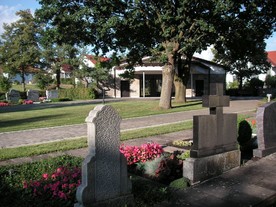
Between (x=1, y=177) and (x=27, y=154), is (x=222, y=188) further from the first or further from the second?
(x=27, y=154)

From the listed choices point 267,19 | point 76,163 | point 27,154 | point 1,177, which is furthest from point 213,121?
point 267,19

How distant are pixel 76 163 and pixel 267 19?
20.6 m

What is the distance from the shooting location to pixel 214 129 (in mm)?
6117

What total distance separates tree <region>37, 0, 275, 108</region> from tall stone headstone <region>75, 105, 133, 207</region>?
1509 centimetres

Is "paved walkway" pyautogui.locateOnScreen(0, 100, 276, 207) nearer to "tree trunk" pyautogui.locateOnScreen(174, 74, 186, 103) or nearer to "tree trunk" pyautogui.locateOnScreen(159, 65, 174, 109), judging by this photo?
"tree trunk" pyautogui.locateOnScreen(159, 65, 174, 109)

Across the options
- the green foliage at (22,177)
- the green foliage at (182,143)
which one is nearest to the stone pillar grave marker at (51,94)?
the green foliage at (182,143)

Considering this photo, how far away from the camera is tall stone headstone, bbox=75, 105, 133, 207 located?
4.19 meters

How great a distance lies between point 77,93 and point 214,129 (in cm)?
3818

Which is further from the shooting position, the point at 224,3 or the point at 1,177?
the point at 224,3

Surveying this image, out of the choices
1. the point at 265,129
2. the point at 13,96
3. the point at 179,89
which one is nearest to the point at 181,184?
the point at 265,129

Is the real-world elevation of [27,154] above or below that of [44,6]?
below

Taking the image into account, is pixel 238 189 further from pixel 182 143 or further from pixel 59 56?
pixel 59 56

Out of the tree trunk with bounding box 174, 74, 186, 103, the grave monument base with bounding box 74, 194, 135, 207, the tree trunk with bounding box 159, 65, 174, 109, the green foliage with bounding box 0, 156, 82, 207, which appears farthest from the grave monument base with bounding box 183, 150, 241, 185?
the tree trunk with bounding box 174, 74, 186, 103

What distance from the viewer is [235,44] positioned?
25.0m
